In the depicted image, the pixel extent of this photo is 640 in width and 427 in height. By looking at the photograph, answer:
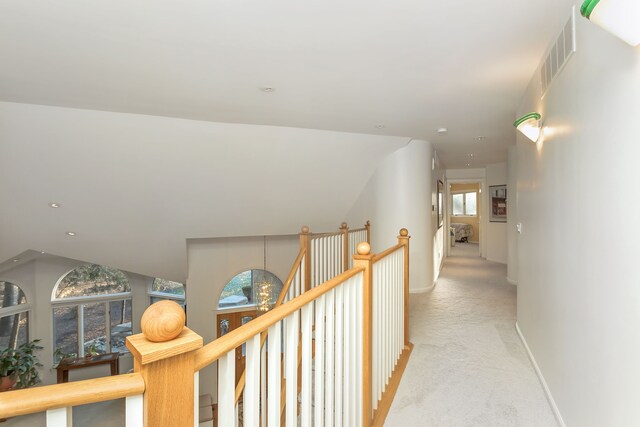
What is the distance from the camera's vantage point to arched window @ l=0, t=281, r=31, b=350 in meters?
6.86

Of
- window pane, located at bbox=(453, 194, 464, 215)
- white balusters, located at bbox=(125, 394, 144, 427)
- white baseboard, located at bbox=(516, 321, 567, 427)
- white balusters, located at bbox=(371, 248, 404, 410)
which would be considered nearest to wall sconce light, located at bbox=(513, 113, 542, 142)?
white balusters, located at bbox=(371, 248, 404, 410)

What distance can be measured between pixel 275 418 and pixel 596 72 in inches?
75.3

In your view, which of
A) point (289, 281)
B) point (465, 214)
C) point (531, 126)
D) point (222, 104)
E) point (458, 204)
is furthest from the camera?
point (458, 204)

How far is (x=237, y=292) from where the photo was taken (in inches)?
316

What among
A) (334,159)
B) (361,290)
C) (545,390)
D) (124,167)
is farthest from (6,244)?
(545,390)

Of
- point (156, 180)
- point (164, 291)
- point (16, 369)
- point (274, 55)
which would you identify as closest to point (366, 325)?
point (274, 55)

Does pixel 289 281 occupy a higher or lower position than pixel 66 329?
higher

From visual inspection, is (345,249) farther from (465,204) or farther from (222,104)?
(465,204)

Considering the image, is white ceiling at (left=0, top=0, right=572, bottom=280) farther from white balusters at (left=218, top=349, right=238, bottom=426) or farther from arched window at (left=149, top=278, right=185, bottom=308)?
arched window at (left=149, top=278, right=185, bottom=308)

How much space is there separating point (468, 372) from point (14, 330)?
28.3 ft

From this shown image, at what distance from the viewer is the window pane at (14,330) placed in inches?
272

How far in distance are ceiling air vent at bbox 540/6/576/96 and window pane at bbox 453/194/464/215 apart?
34.7 feet

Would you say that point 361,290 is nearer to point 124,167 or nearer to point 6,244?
point 124,167

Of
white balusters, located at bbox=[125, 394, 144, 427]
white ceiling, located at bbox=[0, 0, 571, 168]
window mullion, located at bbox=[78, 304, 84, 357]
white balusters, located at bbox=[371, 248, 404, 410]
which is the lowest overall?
window mullion, located at bbox=[78, 304, 84, 357]
